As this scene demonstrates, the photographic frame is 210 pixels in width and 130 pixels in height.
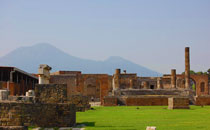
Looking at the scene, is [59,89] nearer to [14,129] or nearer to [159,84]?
[14,129]

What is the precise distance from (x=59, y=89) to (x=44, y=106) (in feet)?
7.68

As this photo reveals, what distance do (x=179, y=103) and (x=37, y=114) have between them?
16073 mm

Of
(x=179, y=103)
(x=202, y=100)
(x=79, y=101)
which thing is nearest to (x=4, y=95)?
(x=79, y=101)

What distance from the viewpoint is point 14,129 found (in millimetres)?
9867

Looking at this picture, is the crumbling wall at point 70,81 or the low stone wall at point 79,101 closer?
the low stone wall at point 79,101

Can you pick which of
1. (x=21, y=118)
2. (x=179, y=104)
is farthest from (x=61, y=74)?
(x=21, y=118)

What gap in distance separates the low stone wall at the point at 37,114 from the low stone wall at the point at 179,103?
13.9 metres

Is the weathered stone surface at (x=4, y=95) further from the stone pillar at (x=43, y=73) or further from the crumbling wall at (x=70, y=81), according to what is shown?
the crumbling wall at (x=70, y=81)

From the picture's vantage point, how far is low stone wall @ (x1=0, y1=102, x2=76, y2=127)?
512 inches

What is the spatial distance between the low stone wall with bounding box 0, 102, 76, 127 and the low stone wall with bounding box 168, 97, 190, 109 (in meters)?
13.9

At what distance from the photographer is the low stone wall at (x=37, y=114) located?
13000mm

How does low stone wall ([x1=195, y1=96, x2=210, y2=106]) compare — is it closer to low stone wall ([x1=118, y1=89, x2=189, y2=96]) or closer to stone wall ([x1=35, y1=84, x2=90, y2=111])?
low stone wall ([x1=118, y1=89, x2=189, y2=96])

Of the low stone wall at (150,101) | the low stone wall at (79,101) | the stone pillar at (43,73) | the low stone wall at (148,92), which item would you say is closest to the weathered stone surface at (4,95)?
the stone pillar at (43,73)

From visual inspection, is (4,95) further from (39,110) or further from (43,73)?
(43,73)
